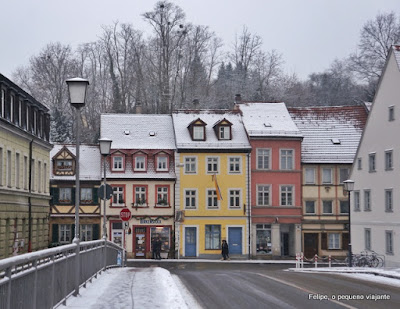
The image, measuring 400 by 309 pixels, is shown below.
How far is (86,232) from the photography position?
189 ft

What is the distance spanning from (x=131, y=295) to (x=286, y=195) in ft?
143

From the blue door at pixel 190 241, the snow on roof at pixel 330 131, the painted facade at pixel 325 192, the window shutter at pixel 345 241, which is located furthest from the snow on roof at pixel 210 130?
the window shutter at pixel 345 241

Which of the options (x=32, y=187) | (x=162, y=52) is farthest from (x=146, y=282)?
(x=162, y=52)

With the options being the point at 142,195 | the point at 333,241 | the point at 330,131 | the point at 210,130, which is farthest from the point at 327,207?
the point at 142,195

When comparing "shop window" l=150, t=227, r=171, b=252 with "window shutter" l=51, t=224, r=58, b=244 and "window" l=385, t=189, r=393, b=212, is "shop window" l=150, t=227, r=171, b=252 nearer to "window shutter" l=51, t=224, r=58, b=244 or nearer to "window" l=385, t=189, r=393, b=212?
"window shutter" l=51, t=224, r=58, b=244

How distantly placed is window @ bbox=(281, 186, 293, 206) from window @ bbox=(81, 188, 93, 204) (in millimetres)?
15503

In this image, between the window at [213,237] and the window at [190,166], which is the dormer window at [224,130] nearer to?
the window at [190,166]

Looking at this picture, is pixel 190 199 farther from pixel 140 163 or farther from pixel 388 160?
pixel 388 160

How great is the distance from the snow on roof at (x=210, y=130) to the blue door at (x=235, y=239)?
21.6 feet

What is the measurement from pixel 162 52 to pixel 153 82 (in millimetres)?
4419

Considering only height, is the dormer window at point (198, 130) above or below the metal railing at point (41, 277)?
above

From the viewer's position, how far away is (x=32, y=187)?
44.6m

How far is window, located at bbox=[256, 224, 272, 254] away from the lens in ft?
190

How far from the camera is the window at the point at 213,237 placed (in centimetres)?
5766
